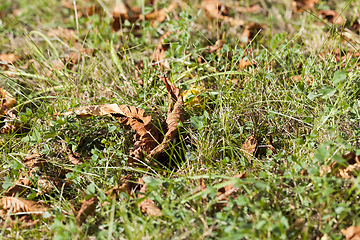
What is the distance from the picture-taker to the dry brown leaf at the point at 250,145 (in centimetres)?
185

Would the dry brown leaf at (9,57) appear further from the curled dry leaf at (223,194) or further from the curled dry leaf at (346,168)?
the curled dry leaf at (346,168)

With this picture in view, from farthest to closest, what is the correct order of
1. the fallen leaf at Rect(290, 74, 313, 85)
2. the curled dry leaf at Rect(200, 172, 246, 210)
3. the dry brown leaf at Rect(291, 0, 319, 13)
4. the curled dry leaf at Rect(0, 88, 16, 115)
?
the dry brown leaf at Rect(291, 0, 319, 13) < the curled dry leaf at Rect(0, 88, 16, 115) < the fallen leaf at Rect(290, 74, 313, 85) < the curled dry leaf at Rect(200, 172, 246, 210)

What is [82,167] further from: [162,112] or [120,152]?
[162,112]

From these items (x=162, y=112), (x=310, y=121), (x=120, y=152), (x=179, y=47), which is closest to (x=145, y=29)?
(x=179, y=47)

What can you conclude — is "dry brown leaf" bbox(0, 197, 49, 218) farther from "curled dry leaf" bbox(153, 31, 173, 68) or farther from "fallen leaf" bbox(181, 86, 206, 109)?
"curled dry leaf" bbox(153, 31, 173, 68)

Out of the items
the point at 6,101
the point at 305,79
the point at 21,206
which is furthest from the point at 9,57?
the point at 305,79

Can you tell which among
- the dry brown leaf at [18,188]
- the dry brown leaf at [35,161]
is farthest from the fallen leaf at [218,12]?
the dry brown leaf at [18,188]

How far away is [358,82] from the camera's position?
190 cm

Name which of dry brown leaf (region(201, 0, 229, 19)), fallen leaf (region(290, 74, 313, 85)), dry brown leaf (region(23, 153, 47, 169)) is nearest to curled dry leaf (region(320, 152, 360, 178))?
fallen leaf (region(290, 74, 313, 85))

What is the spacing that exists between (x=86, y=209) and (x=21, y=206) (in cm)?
41

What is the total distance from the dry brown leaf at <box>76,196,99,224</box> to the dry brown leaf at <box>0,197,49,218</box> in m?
0.24

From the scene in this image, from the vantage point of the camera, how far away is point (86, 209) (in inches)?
62.1

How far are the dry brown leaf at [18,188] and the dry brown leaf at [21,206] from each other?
0.06 meters

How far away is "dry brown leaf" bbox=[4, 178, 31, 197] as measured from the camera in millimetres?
1762
